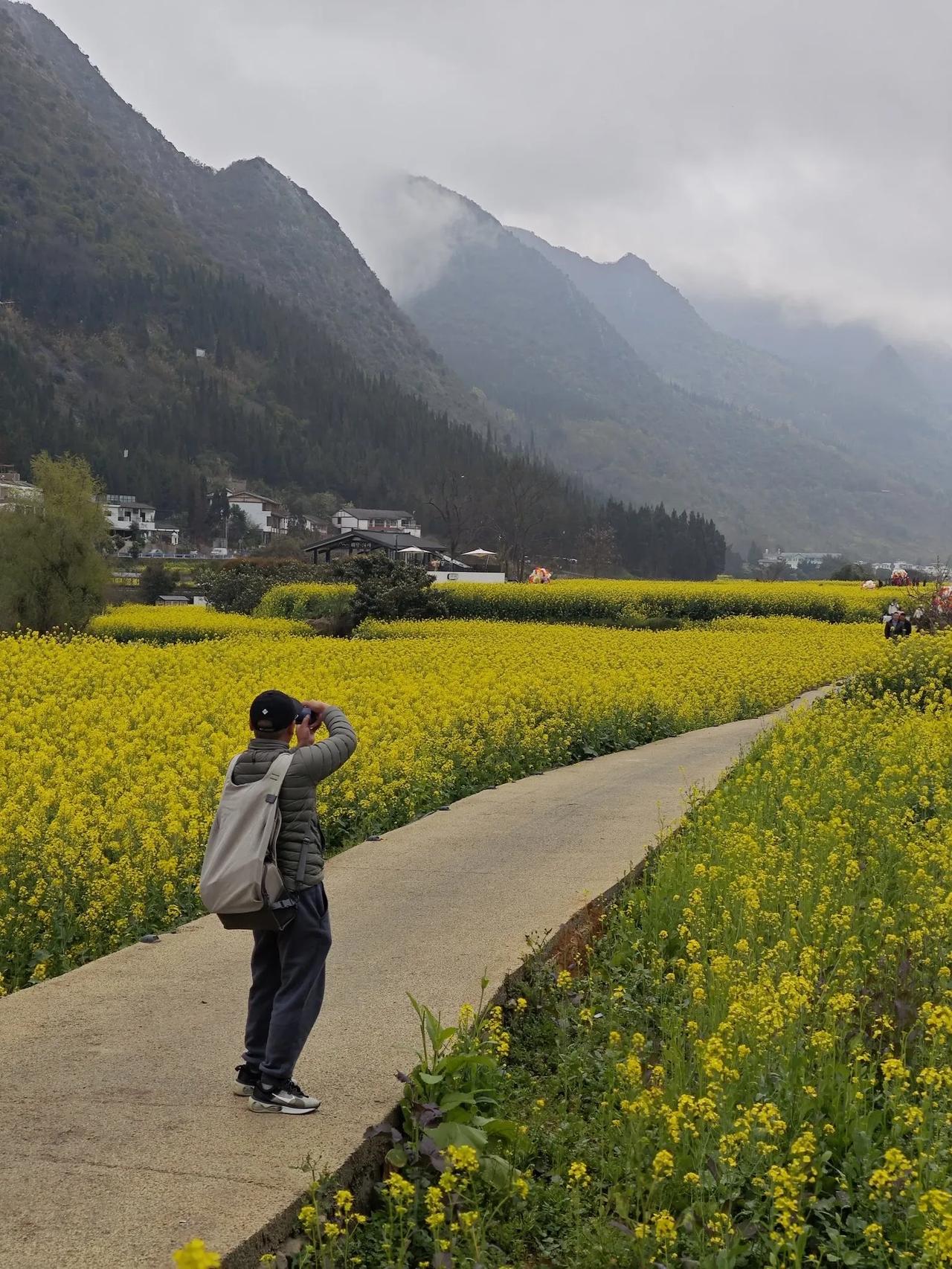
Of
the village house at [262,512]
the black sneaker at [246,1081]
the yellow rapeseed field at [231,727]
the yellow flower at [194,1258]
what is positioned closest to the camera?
the yellow flower at [194,1258]

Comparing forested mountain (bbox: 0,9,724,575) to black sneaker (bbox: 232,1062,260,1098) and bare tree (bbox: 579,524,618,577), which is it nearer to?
bare tree (bbox: 579,524,618,577)

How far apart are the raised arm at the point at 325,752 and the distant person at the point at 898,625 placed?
19936 millimetres

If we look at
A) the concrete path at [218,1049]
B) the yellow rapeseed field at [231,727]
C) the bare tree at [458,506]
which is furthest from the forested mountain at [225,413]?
the concrete path at [218,1049]

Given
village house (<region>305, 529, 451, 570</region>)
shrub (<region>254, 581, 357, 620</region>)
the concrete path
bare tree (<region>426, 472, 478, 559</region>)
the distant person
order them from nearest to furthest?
the concrete path → the distant person → shrub (<region>254, 581, 357, 620</region>) → village house (<region>305, 529, 451, 570</region>) → bare tree (<region>426, 472, 478, 559</region>)

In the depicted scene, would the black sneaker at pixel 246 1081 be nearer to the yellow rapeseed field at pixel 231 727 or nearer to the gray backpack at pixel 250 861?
the gray backpack at pixel 250 861

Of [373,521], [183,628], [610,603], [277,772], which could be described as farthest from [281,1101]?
[373,521]

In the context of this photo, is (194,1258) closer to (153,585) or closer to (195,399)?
(153,585)

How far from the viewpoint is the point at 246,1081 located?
4.83 metres

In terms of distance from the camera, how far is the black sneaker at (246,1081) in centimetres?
480

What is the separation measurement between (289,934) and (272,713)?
0.83 metres

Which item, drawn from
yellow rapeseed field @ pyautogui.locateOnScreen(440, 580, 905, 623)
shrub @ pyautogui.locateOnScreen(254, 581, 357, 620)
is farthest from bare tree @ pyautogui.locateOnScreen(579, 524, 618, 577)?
shrub @ pyautogui.locateOnScreen(254, 581, 357, 620)

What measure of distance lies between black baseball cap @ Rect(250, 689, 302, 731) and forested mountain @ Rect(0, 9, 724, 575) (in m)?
98.2

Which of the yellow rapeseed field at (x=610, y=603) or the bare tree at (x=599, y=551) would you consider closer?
the yellow rapeseed field at (x=610, y=603)

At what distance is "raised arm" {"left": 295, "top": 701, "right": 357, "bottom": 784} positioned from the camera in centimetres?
481
